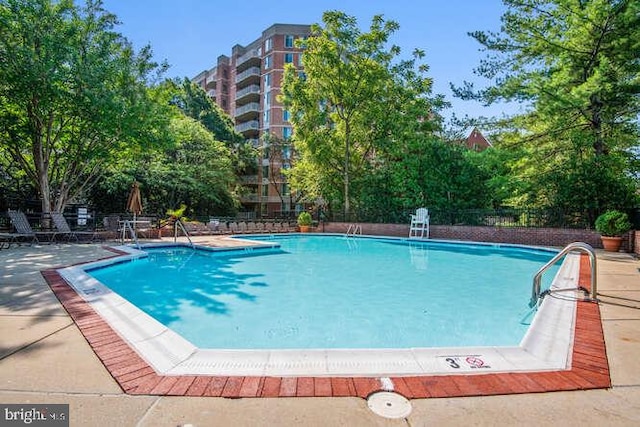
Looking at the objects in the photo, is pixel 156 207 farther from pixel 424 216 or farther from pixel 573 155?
pixel 573 155

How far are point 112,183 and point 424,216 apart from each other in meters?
18.7

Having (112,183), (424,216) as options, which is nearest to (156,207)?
(112,183)

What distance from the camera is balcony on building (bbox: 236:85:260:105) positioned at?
41875 millimetres

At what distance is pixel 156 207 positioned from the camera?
26203 millimetres

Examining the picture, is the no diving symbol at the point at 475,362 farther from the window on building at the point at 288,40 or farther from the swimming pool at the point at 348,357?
the window on building at the point at 288,40

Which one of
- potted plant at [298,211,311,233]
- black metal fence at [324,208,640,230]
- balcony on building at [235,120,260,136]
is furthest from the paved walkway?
balcony on building at [235,120,260,136]

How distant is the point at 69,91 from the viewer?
38.6 ft

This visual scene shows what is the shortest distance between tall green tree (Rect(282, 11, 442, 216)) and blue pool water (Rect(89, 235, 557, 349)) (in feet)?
37.3

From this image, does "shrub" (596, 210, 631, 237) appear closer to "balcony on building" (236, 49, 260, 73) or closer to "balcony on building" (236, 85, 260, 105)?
"balcony on building" (236, 85, 260, 105)

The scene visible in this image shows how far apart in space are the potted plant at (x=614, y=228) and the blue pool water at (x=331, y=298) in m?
3.01

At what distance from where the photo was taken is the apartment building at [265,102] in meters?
39.1

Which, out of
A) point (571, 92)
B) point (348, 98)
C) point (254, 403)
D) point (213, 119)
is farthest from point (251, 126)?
point (254, 403)

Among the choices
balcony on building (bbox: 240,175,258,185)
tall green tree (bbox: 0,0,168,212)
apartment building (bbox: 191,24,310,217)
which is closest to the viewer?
tall green tree (bbox: 0,0,168,212)

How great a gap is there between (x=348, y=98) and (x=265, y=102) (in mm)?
23237
